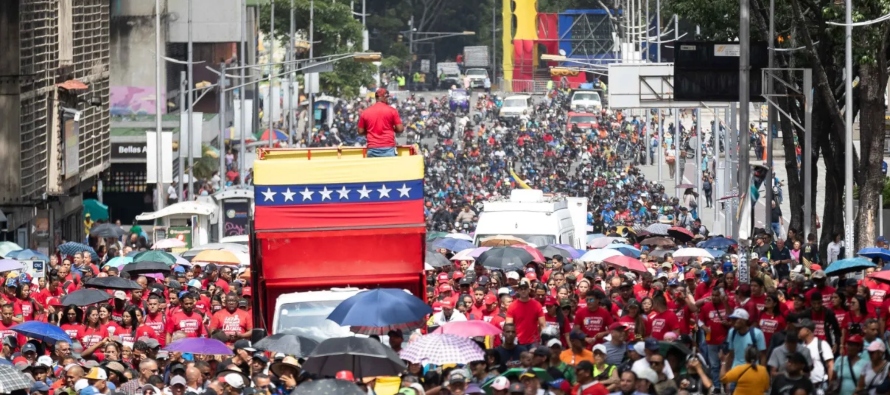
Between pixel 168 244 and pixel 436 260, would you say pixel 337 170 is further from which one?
pixel 168 244

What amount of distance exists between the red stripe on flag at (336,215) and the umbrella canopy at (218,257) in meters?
11.2

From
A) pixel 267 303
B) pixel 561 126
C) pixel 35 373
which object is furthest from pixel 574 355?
pixel 561 126

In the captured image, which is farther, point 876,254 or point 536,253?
point 536,253

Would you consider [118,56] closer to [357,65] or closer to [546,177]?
[546,177]

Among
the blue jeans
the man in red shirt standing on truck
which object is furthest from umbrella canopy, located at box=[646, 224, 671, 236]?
the blue jeans

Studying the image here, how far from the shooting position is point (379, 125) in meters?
20.6

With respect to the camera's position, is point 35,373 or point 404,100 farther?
point 404,100

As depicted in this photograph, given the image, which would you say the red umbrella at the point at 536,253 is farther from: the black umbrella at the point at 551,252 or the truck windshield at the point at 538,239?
the truck windshield at the point at 538,239

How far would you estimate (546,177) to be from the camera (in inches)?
2771

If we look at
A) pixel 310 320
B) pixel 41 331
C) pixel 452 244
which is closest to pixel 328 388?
pixel 310 320

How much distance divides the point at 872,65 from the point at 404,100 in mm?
77453

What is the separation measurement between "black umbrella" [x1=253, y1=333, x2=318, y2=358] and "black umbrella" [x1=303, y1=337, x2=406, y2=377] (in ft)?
4.91

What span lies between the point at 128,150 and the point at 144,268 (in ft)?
105

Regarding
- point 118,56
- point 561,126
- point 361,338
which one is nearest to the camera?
point 361,338
